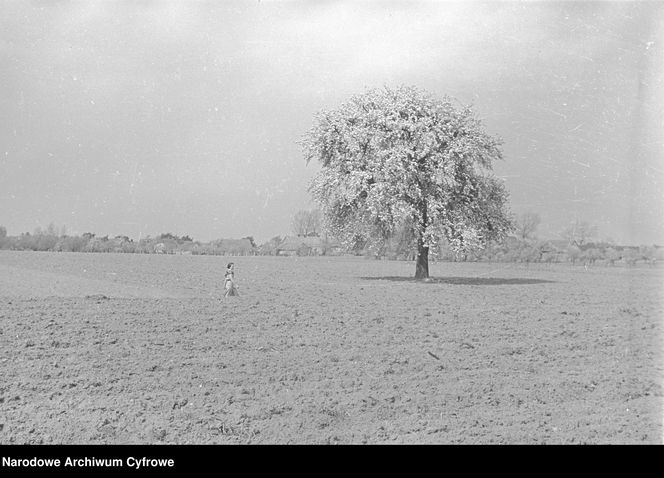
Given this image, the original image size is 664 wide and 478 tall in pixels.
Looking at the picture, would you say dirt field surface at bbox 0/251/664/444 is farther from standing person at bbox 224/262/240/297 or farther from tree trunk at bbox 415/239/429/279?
tree trunk at bbox 415/239/429/279

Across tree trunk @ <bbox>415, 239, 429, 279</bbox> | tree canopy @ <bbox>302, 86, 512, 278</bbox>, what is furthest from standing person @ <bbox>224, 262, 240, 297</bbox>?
tree trunk @ <bbox>415, 239, 429, 279</bbox>

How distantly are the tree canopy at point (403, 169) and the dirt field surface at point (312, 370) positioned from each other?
350 inches

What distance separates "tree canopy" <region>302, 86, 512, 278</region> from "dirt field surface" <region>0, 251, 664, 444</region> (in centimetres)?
889

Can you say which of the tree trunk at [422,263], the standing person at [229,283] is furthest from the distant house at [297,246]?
the tree trunk at [422,263]

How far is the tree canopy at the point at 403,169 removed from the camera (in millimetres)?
23328

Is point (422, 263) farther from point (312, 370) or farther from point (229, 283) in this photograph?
point (312, 370)

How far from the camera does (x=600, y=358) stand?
10062 millimetres

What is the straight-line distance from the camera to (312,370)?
8.45 metres

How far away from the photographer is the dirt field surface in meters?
6.99

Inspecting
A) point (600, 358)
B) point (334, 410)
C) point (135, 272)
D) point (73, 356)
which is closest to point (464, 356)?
point (600, 358)

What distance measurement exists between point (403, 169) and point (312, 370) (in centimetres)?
1527

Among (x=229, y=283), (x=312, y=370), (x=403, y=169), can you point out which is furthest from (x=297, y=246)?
(x=312, y=370)

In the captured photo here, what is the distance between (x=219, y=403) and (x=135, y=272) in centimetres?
1201
